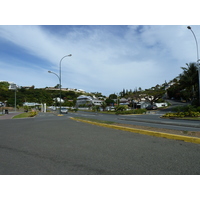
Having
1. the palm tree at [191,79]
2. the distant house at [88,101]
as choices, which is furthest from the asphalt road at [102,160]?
the distant house at [88,101]

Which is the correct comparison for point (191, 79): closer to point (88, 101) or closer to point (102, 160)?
point (102, 160)

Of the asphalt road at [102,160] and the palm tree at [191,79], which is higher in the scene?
the palm tree at [191,79]

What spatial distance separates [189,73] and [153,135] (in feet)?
94.6

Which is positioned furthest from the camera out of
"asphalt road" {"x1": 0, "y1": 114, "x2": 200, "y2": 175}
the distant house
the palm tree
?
the distant house

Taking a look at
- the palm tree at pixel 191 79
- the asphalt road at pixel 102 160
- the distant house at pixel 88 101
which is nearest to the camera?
the asphalt road at pixel 102 160

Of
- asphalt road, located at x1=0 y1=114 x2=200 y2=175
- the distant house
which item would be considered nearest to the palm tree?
asphalt road, located at x1=0 y1=114 x2=200 y2=175

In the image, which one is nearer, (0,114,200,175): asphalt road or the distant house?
(0,114,200,175): asphalt road

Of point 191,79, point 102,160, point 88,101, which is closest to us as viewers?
point 102,160

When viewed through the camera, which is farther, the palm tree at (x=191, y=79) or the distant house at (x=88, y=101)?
the distant house at (x=88, y=101)

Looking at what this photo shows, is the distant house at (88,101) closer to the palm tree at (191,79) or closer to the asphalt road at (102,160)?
the palm tree at (191,79)

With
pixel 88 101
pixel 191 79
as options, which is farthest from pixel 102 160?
pixel 88 101

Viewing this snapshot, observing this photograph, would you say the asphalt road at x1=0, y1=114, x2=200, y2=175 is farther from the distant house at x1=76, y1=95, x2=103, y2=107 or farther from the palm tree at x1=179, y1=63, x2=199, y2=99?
the distant house at x1=76, y1=95, x2=103, y2=107

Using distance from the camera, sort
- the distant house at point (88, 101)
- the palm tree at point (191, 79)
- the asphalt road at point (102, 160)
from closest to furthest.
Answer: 1. the asphalt road at point (102, 160)
2. the palm tree at point (191, 79)
3. the distant house at point (88, 101)

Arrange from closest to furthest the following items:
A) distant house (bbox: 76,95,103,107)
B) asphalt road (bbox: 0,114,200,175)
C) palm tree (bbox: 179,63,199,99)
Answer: asphalt road (bbox: 0,114,200,175) → palm tree (bbox: 179,63,199,99) → distant house (bbox: 76,95,103,107)
